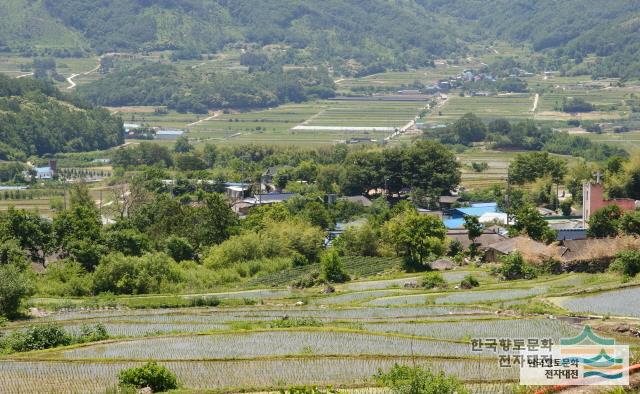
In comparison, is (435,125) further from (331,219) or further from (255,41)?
(255,41)

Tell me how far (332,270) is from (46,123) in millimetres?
47887

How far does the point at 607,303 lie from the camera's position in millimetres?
27516

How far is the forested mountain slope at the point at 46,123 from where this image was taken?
75213 millimetres

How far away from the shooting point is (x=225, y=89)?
10744 centimetres

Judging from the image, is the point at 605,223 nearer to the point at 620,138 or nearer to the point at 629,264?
the point at 629,264

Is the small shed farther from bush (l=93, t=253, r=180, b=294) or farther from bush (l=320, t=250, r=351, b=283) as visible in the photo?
bush (l=93, t=253, r=180, b=294)

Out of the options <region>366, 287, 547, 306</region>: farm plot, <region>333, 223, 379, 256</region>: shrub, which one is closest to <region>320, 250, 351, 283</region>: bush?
<region>366, 287, 547, 306</region>: farm plot

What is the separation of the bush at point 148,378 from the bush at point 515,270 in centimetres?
1655

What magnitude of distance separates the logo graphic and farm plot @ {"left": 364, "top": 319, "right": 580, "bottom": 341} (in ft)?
9.16

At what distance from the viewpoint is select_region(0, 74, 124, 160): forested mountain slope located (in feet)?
247

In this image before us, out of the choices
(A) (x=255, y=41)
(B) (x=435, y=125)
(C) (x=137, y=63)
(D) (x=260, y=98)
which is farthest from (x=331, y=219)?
(A) (x=255, y=41)

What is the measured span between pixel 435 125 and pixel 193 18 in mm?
67599

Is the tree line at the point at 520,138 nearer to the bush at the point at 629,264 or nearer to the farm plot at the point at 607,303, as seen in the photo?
the bush at the point at 629,264

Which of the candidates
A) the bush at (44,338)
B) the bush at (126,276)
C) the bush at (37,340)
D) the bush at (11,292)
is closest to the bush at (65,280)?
the bush at (126,276)
